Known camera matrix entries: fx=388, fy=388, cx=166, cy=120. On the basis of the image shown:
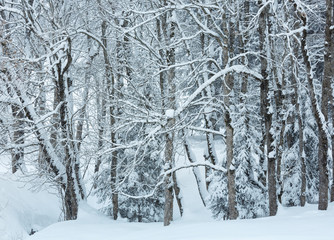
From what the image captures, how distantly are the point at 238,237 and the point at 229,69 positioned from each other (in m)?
5.52

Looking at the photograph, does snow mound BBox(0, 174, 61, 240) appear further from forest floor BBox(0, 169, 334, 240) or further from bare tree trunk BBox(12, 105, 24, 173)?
bare tree trunk BBox(12, 105, 24, 173)

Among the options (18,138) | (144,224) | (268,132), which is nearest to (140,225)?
(144,224)

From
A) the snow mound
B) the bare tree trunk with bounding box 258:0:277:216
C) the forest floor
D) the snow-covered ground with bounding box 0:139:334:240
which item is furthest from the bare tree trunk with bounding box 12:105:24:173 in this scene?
the bare tree trunk with bounding box 258:0:277:216

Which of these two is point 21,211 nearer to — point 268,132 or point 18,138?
point 18,138

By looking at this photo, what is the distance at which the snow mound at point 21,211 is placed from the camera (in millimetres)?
15055

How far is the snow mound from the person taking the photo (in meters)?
15.1

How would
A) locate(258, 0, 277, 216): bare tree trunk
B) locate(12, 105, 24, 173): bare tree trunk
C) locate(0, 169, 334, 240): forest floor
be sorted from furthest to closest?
locate(12, 105, 24, 173): bare tree trunk < locate(258, 0, 277, 216): bare tree trunk < locate(0, 169, 334, 240): forest floor

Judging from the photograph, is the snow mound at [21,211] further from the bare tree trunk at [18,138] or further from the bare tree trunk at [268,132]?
the bare tree trunk at [268,132]

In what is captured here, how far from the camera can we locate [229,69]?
33.5 feet

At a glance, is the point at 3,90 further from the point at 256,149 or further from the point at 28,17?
the point at 256,149

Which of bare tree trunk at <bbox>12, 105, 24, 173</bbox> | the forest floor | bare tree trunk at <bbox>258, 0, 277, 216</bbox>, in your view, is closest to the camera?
the forest floor

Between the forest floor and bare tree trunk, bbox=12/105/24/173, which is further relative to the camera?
bare tree trunk, bbox=12/105/24/173

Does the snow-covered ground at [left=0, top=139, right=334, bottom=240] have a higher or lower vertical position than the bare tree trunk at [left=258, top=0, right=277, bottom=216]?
lower

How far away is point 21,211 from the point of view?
642 inches
